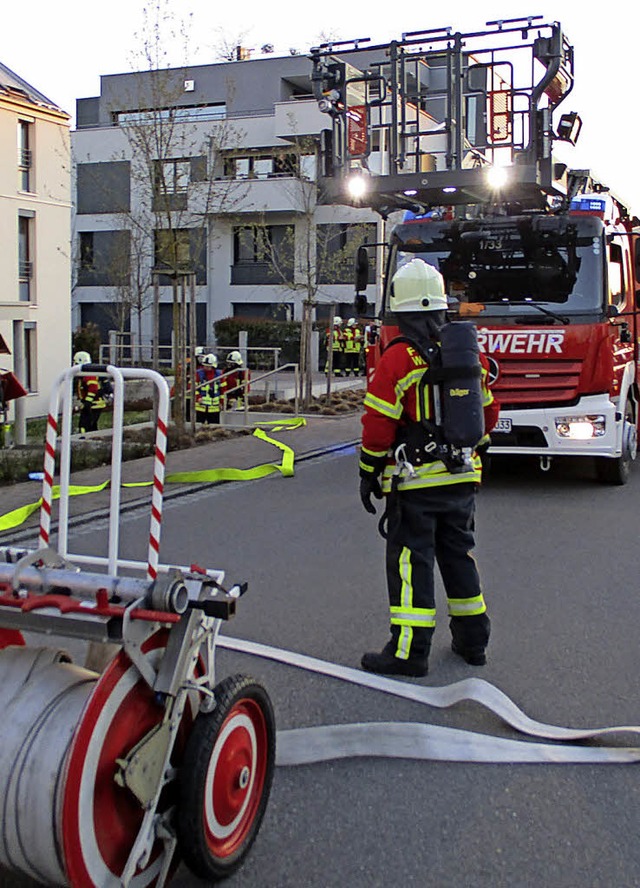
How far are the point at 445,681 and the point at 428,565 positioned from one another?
1.83 feet

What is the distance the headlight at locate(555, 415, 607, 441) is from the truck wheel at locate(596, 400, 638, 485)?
62cm

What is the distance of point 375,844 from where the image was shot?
11.1ft

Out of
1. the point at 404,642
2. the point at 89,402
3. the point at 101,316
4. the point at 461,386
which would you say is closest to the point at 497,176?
the point at 461,386

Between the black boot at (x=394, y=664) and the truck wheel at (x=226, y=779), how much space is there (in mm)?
1649

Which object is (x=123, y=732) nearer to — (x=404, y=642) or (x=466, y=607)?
(x=404, y=642)

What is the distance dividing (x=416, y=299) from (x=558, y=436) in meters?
5.37

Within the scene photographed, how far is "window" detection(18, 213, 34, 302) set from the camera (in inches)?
992

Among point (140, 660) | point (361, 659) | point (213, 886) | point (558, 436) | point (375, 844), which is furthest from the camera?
point (558, 436)

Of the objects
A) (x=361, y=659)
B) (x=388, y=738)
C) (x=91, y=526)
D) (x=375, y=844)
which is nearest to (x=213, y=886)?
(x=375, y=844)

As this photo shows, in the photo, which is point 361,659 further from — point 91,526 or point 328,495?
point 328,495

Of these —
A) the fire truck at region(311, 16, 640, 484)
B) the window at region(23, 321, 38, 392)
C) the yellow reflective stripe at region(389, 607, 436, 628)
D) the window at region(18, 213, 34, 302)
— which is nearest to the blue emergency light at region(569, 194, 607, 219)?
the fire truck at region(311, 16, 640, 484)

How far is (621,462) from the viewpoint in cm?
1066

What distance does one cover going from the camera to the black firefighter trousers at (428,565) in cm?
497

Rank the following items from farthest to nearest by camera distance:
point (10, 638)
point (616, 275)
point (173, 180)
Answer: point (173, 180), point (616, 275), point (10, 638)
